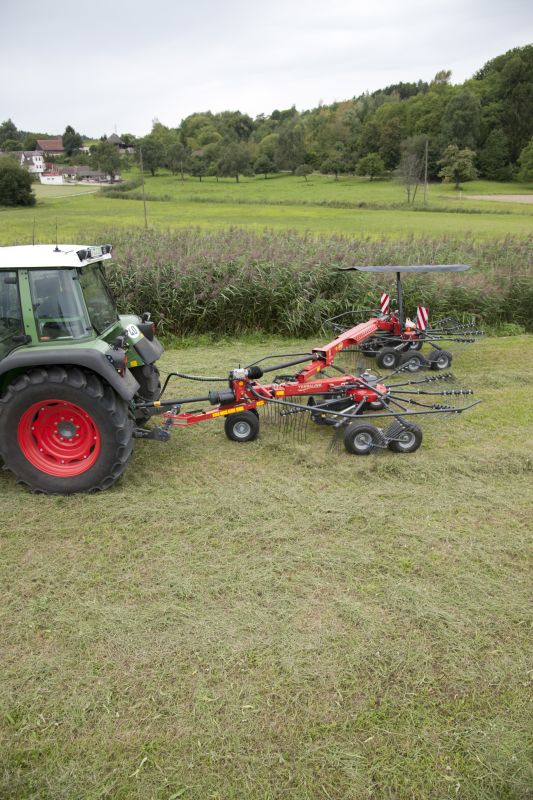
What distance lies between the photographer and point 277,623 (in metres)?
2.91

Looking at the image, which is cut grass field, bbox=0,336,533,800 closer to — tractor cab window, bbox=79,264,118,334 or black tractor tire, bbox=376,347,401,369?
tractor cab window, bbox=79,264,118,334

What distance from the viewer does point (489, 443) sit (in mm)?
5020

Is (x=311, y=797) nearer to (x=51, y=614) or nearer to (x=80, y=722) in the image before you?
(x=80, y=722)

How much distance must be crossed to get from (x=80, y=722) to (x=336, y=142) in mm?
71791

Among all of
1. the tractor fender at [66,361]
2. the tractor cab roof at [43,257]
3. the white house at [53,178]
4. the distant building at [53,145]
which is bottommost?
the tractor fender at [66,361]

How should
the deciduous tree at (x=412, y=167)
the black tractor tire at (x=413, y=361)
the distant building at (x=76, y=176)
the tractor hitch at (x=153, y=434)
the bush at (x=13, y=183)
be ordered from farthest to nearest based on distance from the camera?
the distant building at (x=76, y=176), the deciduous tree at (x=412, y=167), the bush at (x=13, y=183), the black tractor tire at (x=413, y=361), the tractor hitch at (x=153, y=434)

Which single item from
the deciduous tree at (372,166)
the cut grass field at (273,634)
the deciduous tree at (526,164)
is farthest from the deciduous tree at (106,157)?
the cut grass field at (273,634)

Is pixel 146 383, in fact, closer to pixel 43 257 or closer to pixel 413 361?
pixel 43 257

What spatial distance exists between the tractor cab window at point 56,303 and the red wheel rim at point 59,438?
0.53 meters

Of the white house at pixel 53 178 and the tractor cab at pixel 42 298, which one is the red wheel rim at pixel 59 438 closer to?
the tractor cab at pixel 42 298

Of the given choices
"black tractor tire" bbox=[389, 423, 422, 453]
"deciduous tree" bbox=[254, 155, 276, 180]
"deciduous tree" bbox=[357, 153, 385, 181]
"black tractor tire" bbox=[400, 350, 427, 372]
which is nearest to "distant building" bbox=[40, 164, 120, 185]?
"deciduous tree" bbox=[254, 155, 276, 180]

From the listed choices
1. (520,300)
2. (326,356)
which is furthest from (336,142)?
(326,356)

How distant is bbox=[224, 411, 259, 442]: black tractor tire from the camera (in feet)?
16.6

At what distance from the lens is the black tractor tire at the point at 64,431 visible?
395cm
